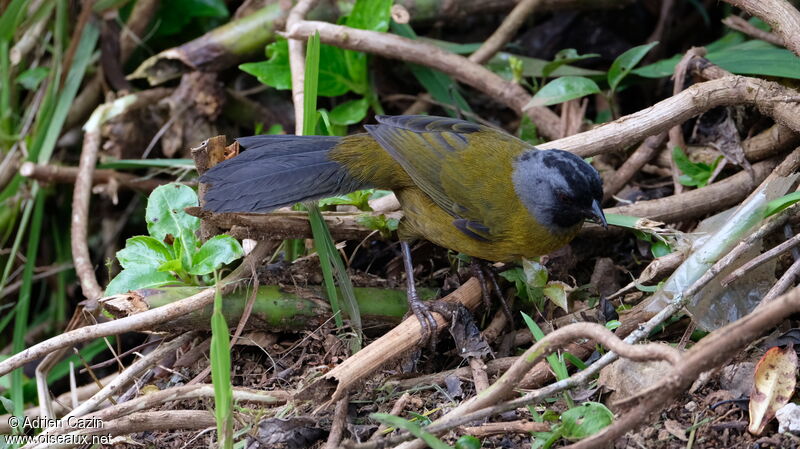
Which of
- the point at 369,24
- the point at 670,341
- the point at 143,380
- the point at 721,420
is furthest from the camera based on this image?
the point at 369,24

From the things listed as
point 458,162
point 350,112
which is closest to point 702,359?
point 458,162

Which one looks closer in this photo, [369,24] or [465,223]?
[465,223]

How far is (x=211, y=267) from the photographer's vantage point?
3.18 metres

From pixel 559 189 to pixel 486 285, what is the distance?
53cm

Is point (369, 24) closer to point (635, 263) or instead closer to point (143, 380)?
point (635, 263)

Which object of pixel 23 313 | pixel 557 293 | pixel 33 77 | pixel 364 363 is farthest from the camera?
pixel 33 77

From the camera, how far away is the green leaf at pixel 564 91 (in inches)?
155

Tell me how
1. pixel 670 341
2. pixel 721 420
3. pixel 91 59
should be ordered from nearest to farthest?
pixel 721 420 → pixel 670 341 → pixel 91 59

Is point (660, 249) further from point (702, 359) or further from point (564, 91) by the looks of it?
point (702, 359)

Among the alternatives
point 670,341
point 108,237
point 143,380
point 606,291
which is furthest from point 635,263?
point 108,237

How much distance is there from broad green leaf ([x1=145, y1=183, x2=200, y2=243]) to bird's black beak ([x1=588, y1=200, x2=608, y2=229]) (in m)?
1.69

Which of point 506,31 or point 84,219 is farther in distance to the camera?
point 506,31

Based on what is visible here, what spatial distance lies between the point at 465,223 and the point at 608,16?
2373mm

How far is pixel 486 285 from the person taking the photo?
3.48 metres
